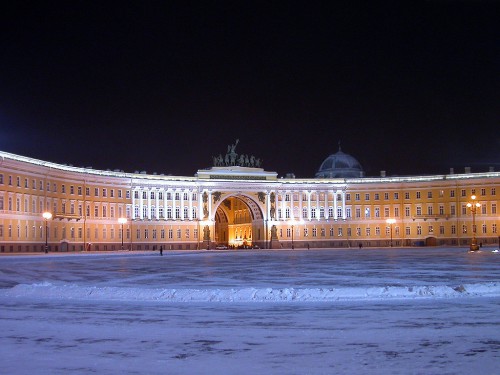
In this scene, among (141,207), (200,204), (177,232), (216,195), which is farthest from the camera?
(216,195)

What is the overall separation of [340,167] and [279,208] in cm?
1919

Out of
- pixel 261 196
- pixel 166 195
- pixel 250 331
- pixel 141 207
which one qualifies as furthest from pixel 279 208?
pixel 250 331

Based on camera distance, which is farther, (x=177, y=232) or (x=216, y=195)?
(x=216, y=195)

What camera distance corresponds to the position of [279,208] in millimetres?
121688

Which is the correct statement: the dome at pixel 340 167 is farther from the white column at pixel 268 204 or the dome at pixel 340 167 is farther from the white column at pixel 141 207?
the white column at pixel 141 207

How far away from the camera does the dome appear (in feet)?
438

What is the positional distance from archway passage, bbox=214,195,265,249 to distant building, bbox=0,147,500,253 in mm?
312

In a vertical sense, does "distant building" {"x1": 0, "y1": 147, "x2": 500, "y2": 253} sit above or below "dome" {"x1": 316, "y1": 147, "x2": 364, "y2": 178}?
below

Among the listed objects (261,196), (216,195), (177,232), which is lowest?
(177,232)

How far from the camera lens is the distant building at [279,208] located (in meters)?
107

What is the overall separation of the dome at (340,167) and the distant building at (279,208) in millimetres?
1975

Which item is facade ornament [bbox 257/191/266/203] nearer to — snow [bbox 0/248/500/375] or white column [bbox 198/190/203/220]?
white column [bbox 198/190/203/220]

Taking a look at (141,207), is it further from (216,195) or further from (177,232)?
(216,195)

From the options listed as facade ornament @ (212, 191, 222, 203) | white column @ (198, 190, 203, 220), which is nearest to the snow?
white column @ (198, 190, 203, 220)
